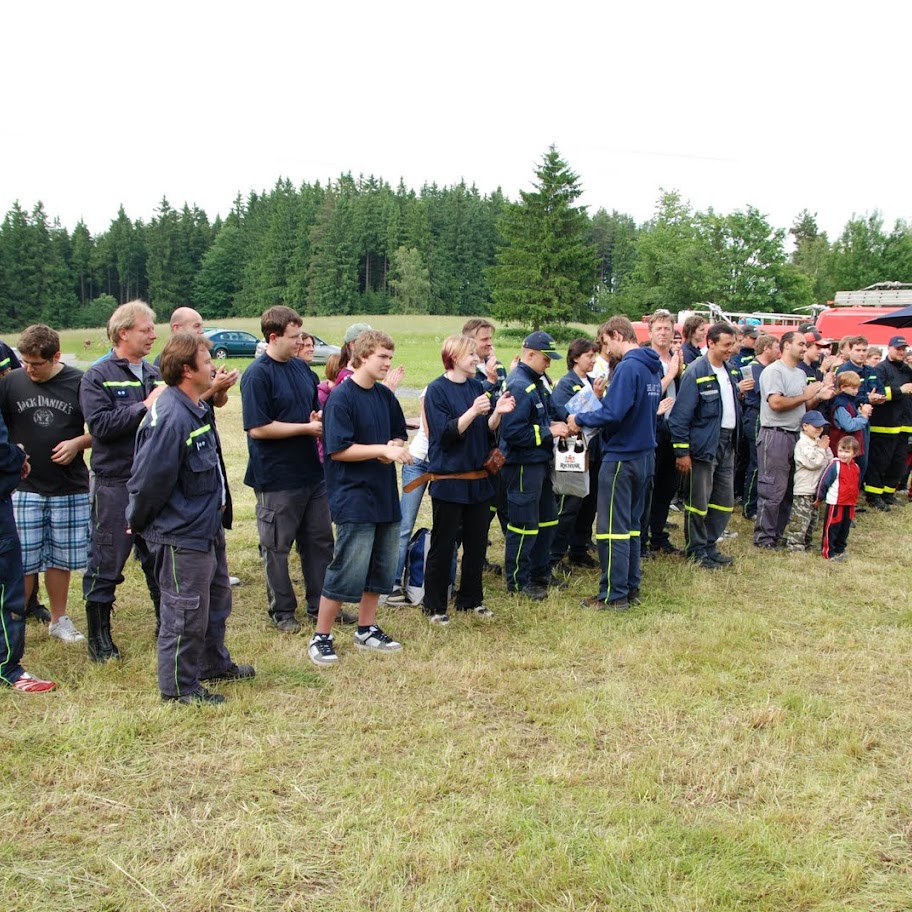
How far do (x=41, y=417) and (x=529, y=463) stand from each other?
345cm

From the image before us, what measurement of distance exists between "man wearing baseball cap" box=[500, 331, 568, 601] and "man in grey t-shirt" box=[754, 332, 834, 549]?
2.67 meters

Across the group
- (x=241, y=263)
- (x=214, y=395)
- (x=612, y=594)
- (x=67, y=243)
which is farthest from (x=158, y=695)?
(x=67, y=243)

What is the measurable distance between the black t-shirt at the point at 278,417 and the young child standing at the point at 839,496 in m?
5.06

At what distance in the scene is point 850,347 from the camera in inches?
380

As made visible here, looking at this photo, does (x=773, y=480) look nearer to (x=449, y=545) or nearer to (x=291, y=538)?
(x=449, y=545)

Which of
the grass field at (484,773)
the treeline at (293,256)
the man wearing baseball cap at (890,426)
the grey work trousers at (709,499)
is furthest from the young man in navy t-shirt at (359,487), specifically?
the treeline at (293,256)

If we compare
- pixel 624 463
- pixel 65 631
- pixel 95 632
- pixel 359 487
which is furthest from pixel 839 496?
pixel 65 631

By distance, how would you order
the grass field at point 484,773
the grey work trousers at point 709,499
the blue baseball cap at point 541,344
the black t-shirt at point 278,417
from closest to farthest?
1. the grass field at point 484,773
2. the black t-shirt at point 278,417
3. the blue baseball cap at point 541,344
4. the grey work trousers at point 709,499

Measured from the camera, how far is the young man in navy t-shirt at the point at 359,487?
4.93 m

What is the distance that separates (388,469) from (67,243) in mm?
98895

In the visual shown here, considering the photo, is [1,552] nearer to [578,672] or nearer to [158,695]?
[158,695]

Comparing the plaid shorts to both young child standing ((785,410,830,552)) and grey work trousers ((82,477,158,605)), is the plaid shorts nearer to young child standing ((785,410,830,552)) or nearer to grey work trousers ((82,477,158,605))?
grey work trousers ((82,477,158,605))

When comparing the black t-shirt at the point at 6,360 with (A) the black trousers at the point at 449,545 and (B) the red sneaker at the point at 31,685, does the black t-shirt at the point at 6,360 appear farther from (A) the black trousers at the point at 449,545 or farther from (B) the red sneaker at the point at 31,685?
(A) the black trousers at the point at 449,545

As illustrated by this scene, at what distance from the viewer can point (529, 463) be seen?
6.31 meters
